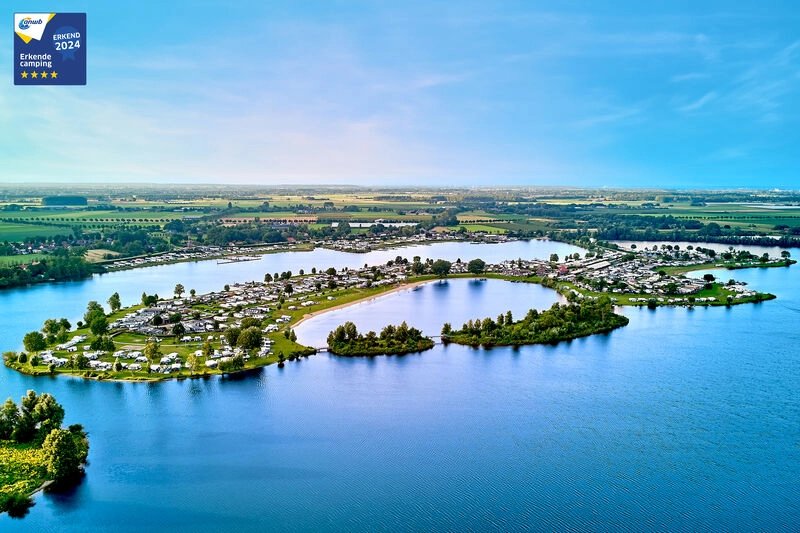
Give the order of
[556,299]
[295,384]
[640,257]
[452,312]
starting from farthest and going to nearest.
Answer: [640,257] → [556,299] → [452,312] → [295,384]

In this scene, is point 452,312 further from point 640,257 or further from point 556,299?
point 640,257

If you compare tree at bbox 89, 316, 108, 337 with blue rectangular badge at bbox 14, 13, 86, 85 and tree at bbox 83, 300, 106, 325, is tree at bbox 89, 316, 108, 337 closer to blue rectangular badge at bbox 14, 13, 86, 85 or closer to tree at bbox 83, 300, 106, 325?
tree at bbox 83, 300, 106, 325

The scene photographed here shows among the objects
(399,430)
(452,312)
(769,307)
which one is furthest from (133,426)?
(769,307)

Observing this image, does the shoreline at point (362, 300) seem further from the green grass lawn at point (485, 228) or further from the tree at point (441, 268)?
the green grass lawn at point (485, 228)

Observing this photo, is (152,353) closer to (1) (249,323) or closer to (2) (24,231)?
(1) (249,323)

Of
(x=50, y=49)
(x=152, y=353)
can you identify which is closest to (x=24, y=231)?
(x=50, y=49)

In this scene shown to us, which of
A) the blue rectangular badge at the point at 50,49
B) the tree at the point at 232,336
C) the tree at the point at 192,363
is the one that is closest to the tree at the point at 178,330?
the tree at the point at 232,336
